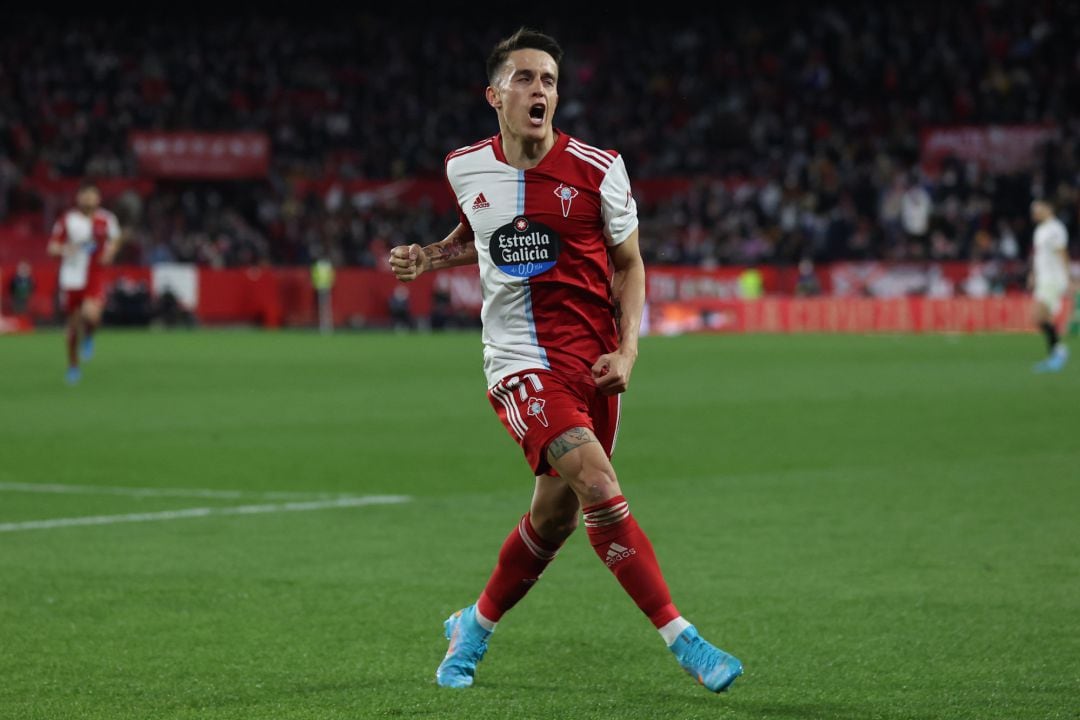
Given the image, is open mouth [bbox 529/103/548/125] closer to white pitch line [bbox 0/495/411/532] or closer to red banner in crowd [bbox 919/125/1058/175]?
white pitch line [bbox 0/495/411/532]

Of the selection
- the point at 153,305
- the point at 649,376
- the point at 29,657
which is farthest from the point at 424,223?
the point at 29,657

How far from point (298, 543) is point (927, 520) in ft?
11.7

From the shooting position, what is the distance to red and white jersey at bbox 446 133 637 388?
550cm

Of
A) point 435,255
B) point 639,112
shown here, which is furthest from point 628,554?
point 639,112

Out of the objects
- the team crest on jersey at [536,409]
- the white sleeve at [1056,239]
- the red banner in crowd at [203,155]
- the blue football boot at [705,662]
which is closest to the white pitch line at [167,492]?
the team crest on jersey at [536,409]

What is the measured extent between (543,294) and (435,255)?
0.57 meters

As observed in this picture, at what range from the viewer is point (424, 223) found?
44.2 meters

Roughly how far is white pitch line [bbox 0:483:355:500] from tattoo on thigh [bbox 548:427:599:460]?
5422 millimetres

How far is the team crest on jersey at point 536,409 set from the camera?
533 cm

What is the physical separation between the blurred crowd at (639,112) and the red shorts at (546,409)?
32943 mm

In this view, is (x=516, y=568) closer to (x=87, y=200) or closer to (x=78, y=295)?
(x=87, y=200)

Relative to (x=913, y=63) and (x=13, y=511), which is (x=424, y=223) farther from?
(x=13, y=511)

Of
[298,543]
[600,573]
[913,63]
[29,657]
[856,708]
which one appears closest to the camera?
[856,708]

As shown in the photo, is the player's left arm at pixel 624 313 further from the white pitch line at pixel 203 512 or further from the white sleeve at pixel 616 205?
the white pitch line at pixel 203 512
